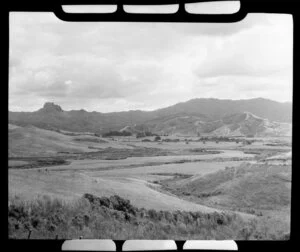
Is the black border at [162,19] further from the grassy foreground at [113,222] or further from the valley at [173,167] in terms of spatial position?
the valley at [173,167]

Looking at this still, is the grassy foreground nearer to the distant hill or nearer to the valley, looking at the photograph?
the valley

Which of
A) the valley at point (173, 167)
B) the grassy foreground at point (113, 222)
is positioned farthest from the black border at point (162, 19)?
the valley at point (173, 167)

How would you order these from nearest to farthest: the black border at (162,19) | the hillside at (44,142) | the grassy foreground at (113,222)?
1. the black border at (162,19)
2. the grassy foreground at (113,222)
3. the hillside at (44,142)

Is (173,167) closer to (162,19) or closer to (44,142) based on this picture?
(44,142)

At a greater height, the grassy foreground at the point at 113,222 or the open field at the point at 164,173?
the open field at the point at 164,173

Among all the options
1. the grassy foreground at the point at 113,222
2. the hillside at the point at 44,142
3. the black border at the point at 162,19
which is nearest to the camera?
the black border at the point at 162,19
